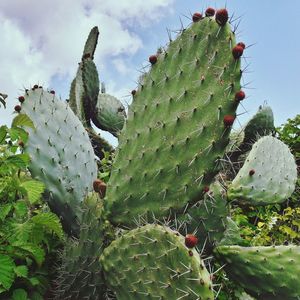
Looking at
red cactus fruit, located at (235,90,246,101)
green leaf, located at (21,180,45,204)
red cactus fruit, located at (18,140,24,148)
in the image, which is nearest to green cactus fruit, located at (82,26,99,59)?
red cactus fruit, located at (18,140,24,148)

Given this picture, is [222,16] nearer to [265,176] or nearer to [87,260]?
[87,260]

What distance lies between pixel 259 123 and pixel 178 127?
2958mm

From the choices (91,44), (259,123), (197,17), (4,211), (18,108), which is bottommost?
(4,211)

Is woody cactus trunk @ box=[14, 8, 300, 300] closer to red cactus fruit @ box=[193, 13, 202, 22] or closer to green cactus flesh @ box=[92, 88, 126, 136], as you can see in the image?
red cactus fruit @ box=[193, 13, 202, 22]

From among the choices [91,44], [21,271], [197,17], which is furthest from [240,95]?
[91,44]

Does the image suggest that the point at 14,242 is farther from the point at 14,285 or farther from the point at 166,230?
the point at 166,230

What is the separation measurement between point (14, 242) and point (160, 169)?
652mm

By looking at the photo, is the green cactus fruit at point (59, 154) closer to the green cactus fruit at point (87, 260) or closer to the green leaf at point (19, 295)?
the green cactus fruit at point (87, 260)

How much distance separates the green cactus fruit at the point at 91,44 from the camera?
457 centimetres

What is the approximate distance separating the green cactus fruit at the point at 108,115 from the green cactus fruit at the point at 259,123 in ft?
3.78

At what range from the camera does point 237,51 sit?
2053mm

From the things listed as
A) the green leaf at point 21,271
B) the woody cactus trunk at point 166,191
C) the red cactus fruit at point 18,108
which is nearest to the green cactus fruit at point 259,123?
the woody cactus trunk at point 166,191

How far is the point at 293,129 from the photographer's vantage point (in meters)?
6.21

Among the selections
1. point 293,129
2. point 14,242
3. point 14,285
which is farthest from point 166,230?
point 293,129
